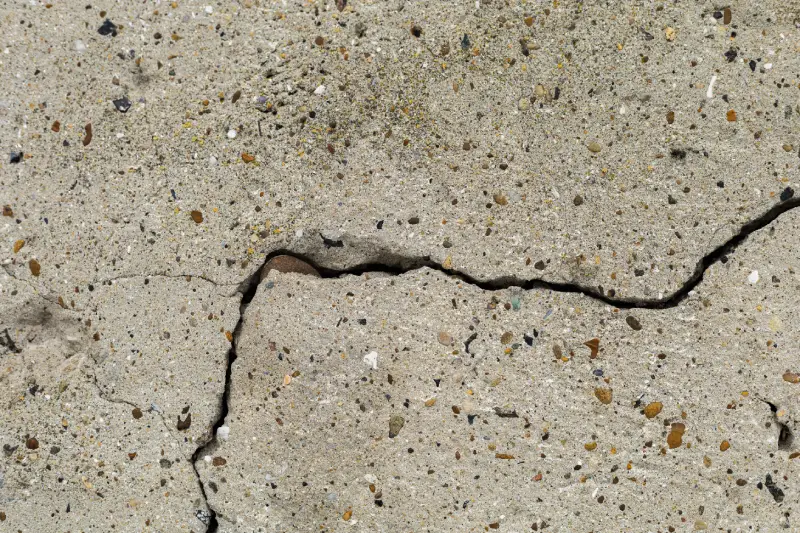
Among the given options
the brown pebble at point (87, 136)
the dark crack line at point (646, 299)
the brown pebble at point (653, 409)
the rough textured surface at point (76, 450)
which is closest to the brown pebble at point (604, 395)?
the brown pebble at point (653, 409)

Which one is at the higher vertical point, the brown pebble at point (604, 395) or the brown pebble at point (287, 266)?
the brown pebble at point (287, 266)

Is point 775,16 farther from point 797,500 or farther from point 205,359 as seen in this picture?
point 205,359

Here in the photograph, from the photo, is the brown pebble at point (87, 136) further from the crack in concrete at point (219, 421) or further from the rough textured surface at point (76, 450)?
the crack in concrete at point (219, 421)

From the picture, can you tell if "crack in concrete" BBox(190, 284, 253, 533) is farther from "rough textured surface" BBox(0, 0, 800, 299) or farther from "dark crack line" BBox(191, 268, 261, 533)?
"rough textured surface" BBox(0, 0, 800, 299)

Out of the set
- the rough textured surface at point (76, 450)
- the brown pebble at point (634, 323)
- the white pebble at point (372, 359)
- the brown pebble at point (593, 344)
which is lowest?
the rough textured surface at point (76, 450)

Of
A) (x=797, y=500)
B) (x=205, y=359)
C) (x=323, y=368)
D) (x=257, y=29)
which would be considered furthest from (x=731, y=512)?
(x=257, y=29)

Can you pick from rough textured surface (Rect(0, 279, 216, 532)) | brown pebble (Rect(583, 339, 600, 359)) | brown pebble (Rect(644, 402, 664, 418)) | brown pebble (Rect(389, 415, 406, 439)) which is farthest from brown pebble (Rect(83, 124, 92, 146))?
brown pebble (Rect(644, 402, 664, 418))
